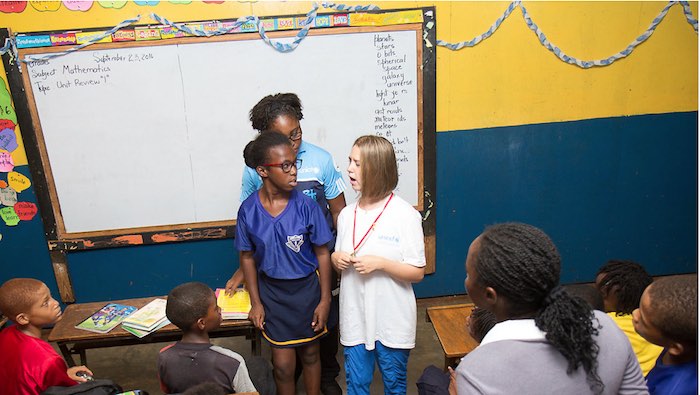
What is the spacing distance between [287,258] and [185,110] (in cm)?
148

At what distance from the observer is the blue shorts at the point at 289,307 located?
2365mm

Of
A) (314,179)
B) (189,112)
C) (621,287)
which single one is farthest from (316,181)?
(621,287)

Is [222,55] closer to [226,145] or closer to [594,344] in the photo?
[226,145]

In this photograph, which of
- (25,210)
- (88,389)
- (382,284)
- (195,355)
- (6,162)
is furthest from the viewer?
(25,210)

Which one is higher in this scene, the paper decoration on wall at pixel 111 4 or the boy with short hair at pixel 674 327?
the paper decoration on wall at pixel 111 4

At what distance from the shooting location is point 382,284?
224cm

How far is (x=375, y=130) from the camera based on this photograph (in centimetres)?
346

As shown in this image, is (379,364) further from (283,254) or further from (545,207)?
(545,207)

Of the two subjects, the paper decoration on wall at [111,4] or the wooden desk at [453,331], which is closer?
the wooden desk at [453,331]

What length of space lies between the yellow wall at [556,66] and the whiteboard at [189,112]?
263 millimetres

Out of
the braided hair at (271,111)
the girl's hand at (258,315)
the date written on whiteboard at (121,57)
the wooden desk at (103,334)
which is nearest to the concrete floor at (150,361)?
the wooden desk at (103,334)

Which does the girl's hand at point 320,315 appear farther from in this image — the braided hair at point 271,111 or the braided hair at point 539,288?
the braided hair at point 539,288

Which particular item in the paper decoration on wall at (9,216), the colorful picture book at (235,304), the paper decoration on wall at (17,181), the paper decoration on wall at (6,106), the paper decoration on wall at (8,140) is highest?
the paper decoration on wall at (6,106)

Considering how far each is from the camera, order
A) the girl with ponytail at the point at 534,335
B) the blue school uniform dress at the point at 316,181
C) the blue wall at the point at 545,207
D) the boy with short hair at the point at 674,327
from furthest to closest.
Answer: the blue wall at the point at 545,207
the blue school uniform dress at the point at 316,181
the boy with short hair at the point at 674,327
the girl with ponytail at the point at 534,335
